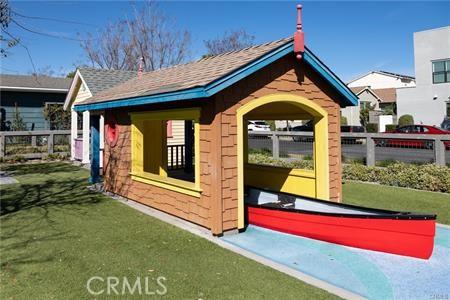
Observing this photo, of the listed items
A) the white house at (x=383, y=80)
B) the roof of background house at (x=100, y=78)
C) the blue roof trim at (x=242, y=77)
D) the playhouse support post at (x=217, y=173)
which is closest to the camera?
the blue roof trim at (x=242, y=77)

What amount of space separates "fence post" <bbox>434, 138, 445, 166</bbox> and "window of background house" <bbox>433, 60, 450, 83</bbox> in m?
25.2

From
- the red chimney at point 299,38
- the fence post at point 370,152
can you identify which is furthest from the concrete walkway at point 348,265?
the fence post at point 370,152

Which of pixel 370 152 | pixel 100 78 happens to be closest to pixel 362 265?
pixel 370 152

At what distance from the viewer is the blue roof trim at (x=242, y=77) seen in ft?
21.4

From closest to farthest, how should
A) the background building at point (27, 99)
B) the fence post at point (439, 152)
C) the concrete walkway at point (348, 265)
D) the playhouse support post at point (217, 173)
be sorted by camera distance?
1. the concrete walkway at point (348, 265)
2. the playhouse support post at point (217, 173)
3. the fence post at point (439, 152)
4. the background building at point (27, 99)

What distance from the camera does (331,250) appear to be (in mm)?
6211

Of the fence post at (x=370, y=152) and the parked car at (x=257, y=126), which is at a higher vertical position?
the parked car at (x=257, y=126)

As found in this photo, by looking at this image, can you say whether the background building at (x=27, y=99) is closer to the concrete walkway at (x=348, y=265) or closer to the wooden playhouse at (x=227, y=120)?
the wooden playhouse at (x=227, y=120)

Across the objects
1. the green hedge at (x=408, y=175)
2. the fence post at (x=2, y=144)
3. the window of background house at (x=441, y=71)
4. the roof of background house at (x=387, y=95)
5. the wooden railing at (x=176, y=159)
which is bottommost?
the green hedge at (x=408, y=175)

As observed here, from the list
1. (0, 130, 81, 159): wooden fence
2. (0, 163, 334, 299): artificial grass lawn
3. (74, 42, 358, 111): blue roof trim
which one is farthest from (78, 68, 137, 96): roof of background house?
(0, 163, 334, 299): artificial grass lawn

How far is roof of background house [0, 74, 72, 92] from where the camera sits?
24700mm

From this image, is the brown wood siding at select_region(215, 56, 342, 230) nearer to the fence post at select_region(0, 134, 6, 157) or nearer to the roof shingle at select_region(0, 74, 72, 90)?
the fence post at select_region(0, 134, 6, 157)

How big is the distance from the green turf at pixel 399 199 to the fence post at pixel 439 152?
159 centimetres

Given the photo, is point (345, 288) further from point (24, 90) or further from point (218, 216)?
point (24, 90)
